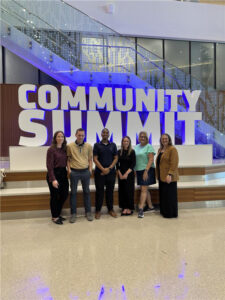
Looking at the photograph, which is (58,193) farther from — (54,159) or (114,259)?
(114,259)

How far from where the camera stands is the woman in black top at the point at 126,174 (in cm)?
456

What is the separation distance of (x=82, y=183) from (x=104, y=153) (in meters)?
0.64

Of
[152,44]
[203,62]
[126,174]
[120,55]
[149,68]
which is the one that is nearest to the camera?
[126,174]

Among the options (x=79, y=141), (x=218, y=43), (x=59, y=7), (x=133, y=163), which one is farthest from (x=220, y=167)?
(x=218, y=43)

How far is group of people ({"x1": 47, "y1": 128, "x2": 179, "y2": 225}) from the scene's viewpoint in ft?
14.0

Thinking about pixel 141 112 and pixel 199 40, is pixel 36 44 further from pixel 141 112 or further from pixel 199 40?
pixel 199 40

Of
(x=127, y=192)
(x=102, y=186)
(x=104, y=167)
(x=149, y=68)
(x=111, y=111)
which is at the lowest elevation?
(x=127, y=192)

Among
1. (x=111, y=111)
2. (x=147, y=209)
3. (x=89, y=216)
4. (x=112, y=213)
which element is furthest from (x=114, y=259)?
(x=111, y=111)

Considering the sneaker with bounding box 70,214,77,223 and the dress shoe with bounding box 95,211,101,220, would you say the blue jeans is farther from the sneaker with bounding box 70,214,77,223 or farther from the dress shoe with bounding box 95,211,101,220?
→ the dress shoe with bounding box 95,211,101,220

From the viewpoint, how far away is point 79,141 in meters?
4.37

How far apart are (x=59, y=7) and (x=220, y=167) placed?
6.52 m

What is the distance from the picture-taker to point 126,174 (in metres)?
4.53

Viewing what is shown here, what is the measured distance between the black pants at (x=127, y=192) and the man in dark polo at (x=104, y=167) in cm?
21

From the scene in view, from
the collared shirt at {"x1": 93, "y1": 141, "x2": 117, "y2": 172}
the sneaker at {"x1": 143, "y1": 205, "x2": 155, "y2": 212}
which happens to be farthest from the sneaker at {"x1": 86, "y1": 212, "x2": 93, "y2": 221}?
the sneaker at {"x1": 143, "y1": 205, "x2": 155, "y2": 212}
